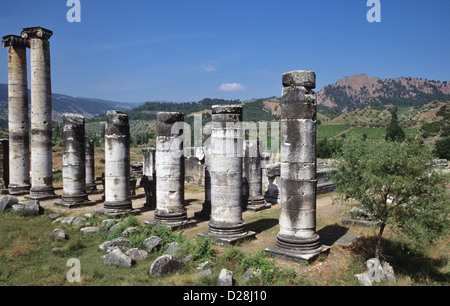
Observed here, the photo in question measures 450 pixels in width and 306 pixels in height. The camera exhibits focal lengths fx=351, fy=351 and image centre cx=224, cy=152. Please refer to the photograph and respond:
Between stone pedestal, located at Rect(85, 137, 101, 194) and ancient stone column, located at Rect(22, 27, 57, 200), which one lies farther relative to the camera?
stone pedestal, located at Rect(85, 137, 101, 194)

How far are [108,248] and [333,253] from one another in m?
7.24

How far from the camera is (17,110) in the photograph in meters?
21.7

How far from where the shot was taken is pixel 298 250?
10500mm

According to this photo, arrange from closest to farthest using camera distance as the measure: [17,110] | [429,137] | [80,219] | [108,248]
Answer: [108,248], [80,219], [17,110], [429,137]

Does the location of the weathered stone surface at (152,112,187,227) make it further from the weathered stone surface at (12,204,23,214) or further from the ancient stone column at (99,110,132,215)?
the weathered stone surface at (12,204,23,214)

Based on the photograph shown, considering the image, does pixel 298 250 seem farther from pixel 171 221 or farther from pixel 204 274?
pixel 171 221

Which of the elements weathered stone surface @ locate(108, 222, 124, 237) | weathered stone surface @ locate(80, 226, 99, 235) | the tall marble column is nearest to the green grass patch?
the tall marble column

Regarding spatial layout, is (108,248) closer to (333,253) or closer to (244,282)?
(244,282)

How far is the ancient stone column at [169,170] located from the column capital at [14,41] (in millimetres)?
13232

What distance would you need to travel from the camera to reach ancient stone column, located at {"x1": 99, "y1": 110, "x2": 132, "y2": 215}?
16.1 meters

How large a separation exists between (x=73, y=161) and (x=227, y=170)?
10197 mm

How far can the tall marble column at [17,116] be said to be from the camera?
2144cm

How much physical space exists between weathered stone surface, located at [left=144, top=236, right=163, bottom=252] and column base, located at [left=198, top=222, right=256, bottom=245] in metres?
1.74
